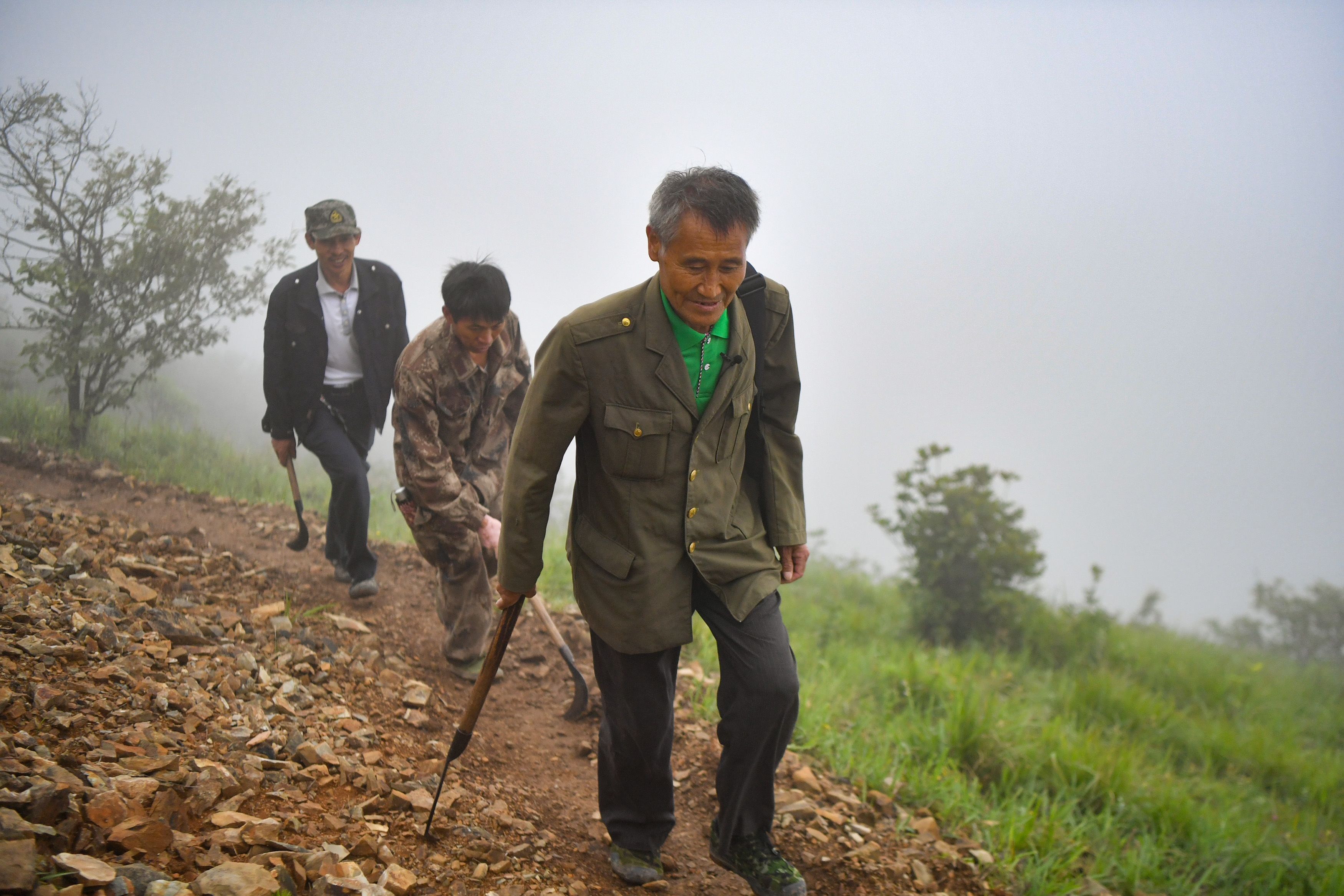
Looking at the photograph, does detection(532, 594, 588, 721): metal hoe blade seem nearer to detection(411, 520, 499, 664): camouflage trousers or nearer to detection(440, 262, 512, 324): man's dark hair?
detection(411, 520, 499, 664): camouflage trousers

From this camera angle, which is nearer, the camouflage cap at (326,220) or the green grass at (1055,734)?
the green grass at (1055,734)

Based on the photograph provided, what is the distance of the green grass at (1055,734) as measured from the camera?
379 cm

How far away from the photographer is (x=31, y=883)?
68.0 inches

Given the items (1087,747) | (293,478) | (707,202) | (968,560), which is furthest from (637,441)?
(968,560)

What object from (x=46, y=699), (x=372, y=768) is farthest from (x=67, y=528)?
(x=372, y=768)

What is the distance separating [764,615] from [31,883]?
5.79 feet

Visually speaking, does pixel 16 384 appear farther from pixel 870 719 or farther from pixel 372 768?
pixel 870 719

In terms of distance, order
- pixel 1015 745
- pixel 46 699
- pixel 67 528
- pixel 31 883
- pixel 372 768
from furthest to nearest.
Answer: pixel 1015 745
pixel 67 528
pixel 372 768
pixel 46 699
pixel 31 883

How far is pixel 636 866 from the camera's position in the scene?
257 centimetres

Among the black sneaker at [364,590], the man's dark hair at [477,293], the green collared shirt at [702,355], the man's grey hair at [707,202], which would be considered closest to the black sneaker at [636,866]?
the green collared shirt at [702,355]

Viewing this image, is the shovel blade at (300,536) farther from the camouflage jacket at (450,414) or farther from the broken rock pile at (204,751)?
the camouflage jacket at (450,414)

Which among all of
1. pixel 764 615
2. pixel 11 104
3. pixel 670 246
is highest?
pixel 11 104

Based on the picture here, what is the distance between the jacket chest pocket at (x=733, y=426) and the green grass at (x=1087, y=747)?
2096 mm

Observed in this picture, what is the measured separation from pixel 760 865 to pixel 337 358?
11.0ft
